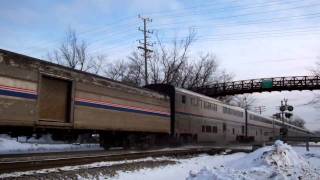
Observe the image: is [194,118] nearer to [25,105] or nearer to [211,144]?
[211,144]

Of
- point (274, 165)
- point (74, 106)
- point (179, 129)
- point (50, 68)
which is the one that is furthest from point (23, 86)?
point (179, 129)

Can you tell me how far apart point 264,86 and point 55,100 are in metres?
41.4

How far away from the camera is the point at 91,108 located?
53.4ft

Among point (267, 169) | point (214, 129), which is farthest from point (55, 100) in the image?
point (214, 129)

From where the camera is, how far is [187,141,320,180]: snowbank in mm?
10281

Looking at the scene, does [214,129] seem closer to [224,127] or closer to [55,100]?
[224,127]

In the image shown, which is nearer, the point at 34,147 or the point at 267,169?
the point at 267,169

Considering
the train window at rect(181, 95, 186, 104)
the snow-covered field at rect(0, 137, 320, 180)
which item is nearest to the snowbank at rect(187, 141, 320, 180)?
the snow-covered field at rect(0, 137, 320, 180)

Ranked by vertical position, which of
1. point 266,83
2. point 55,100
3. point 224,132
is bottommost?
point 224,132

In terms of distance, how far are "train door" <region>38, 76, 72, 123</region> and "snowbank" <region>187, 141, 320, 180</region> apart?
5.81 meters

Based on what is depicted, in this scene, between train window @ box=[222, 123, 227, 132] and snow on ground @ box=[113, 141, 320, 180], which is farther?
train window @ box=[222, 123, 227, 132]

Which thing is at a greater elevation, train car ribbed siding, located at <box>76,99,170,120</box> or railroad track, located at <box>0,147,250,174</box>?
train car ribbed siding, located at <box>76,99,170,120</box>

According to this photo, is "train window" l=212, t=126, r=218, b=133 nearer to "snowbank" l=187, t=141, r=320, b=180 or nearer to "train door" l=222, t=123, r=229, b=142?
"train door" l=222, t=123, r=229, b=142

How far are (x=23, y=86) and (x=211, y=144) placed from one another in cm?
1904
